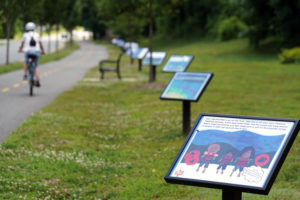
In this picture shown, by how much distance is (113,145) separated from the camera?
388 inches

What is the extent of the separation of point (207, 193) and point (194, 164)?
2380mm

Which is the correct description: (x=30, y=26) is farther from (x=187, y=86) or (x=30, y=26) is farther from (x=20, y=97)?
(x=187, y=86)

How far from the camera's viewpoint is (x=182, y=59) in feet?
65.1

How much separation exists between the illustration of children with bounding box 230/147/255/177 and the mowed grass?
2.14 meters

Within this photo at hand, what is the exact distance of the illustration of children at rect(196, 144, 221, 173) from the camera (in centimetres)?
450

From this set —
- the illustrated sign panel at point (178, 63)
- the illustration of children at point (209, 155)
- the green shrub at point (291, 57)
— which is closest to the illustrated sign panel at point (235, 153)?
the illustration of children at point (209, 155)

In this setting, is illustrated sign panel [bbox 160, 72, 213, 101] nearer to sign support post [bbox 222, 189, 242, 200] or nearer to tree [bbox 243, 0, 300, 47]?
sign support post [bbox 222, 189, 242, 200]

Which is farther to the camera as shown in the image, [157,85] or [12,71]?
[12,71]

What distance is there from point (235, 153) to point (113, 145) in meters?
5.52

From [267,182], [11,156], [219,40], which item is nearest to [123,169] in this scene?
[11,156]

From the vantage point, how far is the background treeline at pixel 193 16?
30875mm

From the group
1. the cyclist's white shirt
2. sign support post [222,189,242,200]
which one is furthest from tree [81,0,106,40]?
sign support post [222,189,242,200]

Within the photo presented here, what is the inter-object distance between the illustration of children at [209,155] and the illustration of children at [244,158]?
0.21 metres

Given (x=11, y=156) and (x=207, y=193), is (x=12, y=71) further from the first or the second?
(x=207, y=193)
